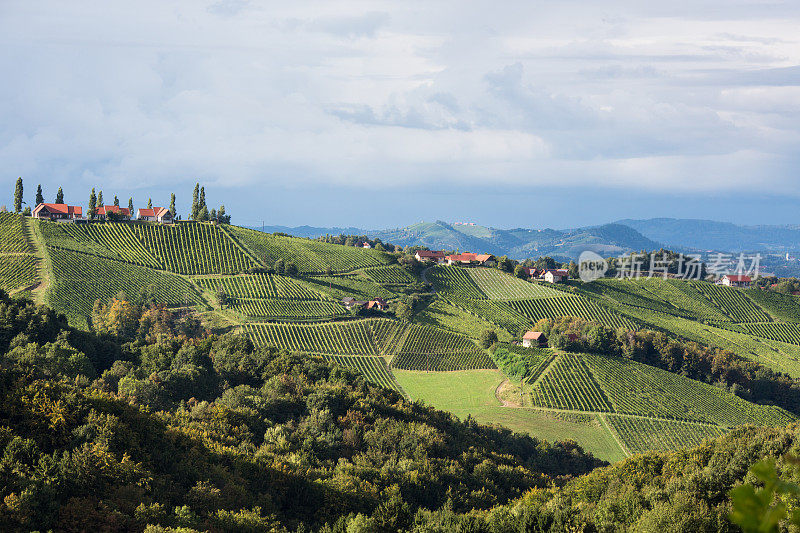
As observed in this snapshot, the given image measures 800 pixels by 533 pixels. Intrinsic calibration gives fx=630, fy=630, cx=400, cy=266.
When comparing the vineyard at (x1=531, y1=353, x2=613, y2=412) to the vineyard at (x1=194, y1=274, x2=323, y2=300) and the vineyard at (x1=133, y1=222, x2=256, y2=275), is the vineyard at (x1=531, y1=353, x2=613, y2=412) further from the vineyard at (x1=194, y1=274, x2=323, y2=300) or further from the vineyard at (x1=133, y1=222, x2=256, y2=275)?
the vineyard at (x1=133, y1=222, x2=256, y2=275)

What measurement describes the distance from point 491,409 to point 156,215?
10686 cm

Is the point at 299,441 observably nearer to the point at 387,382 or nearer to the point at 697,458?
the point at 697,458

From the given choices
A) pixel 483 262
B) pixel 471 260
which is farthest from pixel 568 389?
pixel 471 260

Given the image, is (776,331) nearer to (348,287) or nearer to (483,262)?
(483,262)

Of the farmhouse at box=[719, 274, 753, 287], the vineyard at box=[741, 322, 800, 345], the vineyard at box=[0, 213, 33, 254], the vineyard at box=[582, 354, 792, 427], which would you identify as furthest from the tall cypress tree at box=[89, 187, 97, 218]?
the farmhouse at box=[719, 274, 753, 287]

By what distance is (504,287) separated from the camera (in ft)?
517

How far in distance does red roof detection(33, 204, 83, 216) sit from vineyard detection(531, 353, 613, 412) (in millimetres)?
113676

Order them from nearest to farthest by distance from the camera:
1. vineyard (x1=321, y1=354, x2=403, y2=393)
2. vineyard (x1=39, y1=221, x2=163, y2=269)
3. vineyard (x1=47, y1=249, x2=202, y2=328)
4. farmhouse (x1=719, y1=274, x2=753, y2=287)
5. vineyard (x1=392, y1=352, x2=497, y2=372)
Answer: vineyard (x1=321, y1=354, x2=403, y2=393)
vineyard (x1=47, y1=249, x2=202, y2=328)
vineyard (x1=392, y1=352, x2=497, y2=372)
vineyard (x1=39, y1=221, x2=163, y2=269)
farmhouse (x1=719, y1=274, x2=753, y2=287)

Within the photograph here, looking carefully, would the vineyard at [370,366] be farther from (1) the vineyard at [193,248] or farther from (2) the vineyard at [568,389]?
(1) the vineyard at [193,248]

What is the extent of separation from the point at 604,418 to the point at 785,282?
134 metres

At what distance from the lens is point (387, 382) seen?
320ft

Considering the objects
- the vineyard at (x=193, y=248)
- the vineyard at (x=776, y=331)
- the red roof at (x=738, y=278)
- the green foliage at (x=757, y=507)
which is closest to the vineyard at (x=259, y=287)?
the vineyard at (x=193, y=248)

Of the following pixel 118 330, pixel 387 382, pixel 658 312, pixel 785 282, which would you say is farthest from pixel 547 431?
pixel 785 282

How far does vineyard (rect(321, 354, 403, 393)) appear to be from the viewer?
97669 mm
